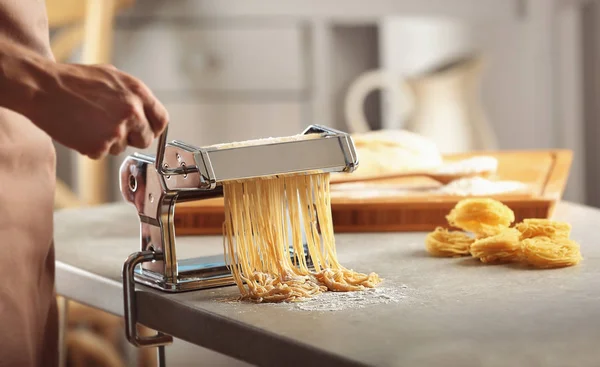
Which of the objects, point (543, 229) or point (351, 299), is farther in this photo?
point (543, 229)

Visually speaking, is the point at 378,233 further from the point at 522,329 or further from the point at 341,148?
the point at 522,329

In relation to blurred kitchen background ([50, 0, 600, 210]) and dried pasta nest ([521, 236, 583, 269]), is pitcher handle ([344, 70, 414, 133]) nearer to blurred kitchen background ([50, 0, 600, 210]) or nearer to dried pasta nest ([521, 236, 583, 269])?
blurred kitchen background ([50, 0, 600, 210])

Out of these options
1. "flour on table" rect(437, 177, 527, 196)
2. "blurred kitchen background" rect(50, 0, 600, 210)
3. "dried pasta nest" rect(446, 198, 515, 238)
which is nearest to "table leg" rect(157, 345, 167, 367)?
"dried pasta nest" rect(446, 198, 515, 238)

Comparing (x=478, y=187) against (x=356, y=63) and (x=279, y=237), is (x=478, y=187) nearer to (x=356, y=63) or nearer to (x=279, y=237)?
(x=279, y=237)

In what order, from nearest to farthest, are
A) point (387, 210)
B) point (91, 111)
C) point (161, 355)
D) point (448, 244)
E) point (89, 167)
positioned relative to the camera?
point (91, 111)
point (161, 355)
point (448, 244)
point (387, 210)
point (89, 167)

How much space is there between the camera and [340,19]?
3256 millimetres

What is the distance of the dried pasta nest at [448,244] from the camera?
1.19m

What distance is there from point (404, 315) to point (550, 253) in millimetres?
261

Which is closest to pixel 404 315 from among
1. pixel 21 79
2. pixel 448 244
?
pixel 448 244

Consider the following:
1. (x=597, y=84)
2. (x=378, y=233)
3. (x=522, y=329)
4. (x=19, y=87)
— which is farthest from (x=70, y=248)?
(x=597, y=84)

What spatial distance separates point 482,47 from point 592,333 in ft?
8.29

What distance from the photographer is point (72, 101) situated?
2.78ft

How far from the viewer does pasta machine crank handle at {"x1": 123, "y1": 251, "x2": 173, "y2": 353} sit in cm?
104

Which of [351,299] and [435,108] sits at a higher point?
[435,108]
